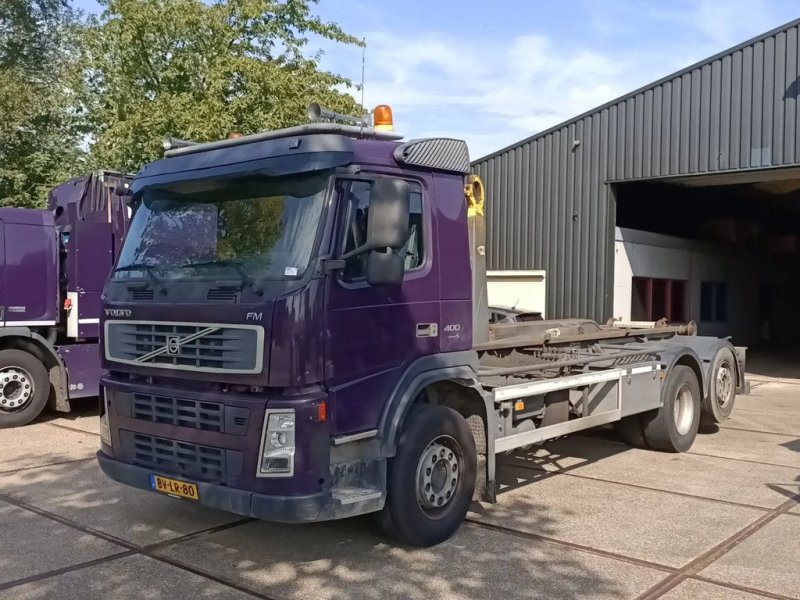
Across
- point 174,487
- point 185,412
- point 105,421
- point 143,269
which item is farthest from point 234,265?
point 105,421

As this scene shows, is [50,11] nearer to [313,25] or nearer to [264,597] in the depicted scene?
[313,25]

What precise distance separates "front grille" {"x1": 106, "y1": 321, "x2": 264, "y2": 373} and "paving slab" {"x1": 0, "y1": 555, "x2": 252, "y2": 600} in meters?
1.28

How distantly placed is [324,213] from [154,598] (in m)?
2.43

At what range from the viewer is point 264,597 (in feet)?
15.1

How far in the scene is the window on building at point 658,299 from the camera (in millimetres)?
20438

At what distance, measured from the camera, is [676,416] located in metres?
8.77

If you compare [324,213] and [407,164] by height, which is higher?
[407,164]

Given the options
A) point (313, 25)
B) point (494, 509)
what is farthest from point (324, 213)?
point (313, 25)

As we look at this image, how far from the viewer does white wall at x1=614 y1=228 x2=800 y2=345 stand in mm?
19169

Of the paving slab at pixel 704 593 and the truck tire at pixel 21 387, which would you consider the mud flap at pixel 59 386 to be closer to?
the truck tire at pixel 21 387

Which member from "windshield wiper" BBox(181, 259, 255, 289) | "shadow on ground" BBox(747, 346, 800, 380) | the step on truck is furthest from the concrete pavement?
"shadow on ground" BBox(747, 346, 800, 380)

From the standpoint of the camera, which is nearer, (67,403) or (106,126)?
(67,403)

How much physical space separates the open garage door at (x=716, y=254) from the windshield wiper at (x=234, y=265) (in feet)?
43.4

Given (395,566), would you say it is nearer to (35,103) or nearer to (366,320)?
(366,320)
